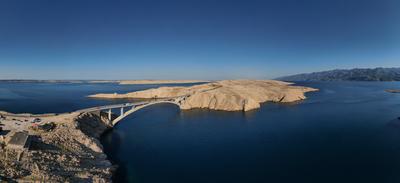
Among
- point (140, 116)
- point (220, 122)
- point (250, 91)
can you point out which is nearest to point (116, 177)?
point (220, 122)

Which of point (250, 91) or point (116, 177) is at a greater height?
point (250, 91)

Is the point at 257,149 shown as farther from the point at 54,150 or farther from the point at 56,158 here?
the point at 54,150

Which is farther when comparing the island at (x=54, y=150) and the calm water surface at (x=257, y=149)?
the calm water surface at (x=257, y=149)

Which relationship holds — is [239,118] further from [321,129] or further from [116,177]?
[116,177]

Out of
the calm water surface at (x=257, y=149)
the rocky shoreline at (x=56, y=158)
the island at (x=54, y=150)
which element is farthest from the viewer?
the calm water surface at (x=257, y=149)

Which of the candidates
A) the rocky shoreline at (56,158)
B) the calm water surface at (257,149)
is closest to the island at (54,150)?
the rocky shoreline at (56,158)

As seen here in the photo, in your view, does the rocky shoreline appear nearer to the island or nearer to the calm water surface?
the island

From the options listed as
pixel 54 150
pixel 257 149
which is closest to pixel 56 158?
pixel 54 150

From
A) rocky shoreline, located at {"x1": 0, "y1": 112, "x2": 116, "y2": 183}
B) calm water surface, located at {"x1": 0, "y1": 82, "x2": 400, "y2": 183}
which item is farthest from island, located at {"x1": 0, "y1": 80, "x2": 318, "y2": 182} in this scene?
calm water surface, located at {"x1": 0, "y1": 82, "x2": 400, "y2": 183}

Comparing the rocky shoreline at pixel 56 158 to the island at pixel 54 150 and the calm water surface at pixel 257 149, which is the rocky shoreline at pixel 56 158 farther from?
the calm water surface at pixel 257 149
